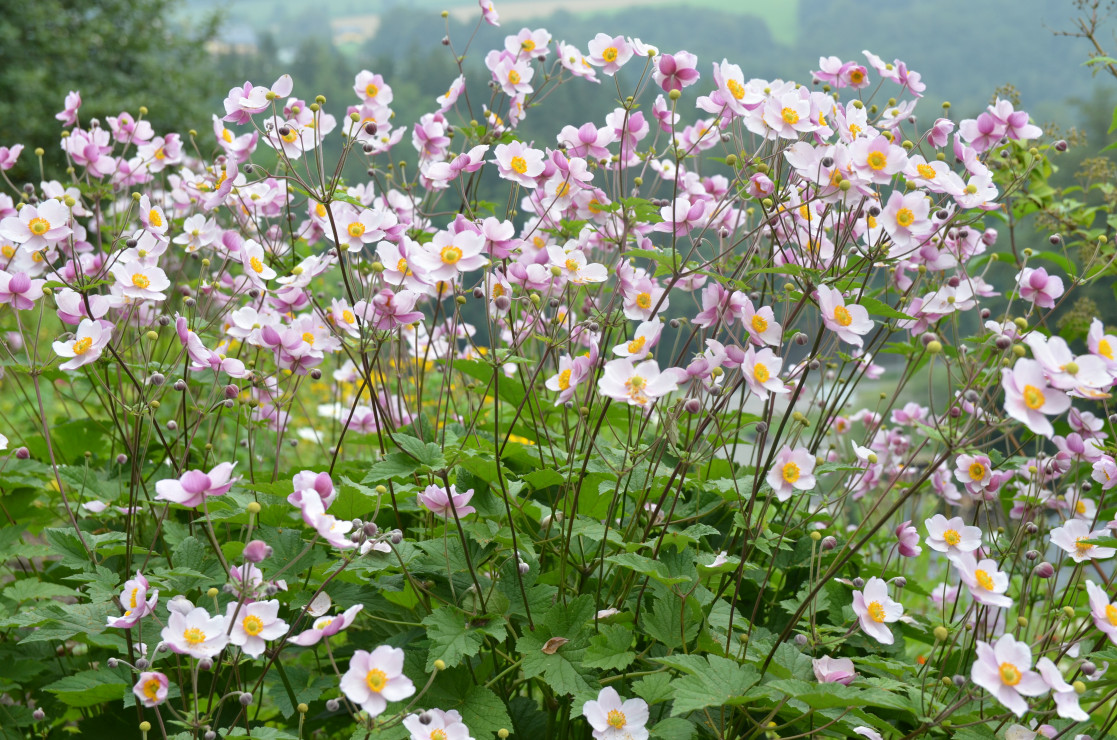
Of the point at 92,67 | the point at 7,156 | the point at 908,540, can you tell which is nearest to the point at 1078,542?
the point at 908,540

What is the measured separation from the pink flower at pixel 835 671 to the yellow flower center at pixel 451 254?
99 centimetres

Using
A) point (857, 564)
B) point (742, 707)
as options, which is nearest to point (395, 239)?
point (742, 707)

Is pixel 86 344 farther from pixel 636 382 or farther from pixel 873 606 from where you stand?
pixel 873 606

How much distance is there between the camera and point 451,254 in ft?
5.19

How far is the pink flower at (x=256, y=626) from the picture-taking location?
51.0 inches

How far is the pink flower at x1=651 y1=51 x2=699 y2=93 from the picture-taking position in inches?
70.6

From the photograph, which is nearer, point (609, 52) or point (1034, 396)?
point (1034, 396)

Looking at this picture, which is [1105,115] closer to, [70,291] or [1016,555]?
[1016,555]

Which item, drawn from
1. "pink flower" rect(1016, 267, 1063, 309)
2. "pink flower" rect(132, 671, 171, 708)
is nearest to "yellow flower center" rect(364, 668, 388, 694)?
"pink flower" rect(132, 671, 171, 708)

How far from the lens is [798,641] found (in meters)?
1.65

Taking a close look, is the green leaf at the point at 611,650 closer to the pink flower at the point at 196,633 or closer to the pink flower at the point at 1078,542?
the pink flower at the point at 196,633

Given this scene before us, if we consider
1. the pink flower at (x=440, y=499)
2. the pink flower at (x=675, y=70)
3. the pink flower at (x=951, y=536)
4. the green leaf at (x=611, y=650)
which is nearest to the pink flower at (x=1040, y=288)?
the pink flower at (x=951, y=536)

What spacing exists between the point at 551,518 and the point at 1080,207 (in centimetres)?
246

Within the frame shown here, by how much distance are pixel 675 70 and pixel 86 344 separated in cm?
131
